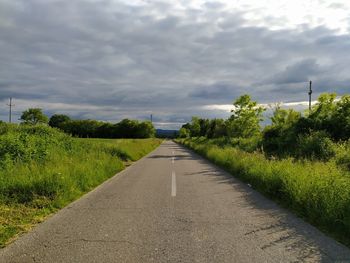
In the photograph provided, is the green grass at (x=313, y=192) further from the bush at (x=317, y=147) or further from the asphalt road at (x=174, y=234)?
the bush at (x=317, y=147)

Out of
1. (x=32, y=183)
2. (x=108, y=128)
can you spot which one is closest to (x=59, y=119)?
(x=108, y=128)

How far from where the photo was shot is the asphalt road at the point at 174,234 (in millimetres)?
5480

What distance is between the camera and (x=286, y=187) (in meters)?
10.5

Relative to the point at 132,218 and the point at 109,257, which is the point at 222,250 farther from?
the point at 132,218

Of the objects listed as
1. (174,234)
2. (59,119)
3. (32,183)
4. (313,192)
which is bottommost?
(174,234)

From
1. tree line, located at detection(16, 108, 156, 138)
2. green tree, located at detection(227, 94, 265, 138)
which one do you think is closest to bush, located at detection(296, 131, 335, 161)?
green tree, located at detection(227, 94, 265, 138)

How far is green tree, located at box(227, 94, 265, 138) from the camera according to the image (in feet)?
164

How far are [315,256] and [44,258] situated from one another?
4.05m

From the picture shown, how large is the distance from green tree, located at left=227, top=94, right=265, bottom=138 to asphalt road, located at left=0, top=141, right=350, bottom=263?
4012 cm

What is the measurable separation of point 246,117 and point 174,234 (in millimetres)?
44735

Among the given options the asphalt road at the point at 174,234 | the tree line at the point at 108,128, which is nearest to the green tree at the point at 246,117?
the asphalt road at the point at 174,234

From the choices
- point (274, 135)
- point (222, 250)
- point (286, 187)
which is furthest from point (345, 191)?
point (274, 135)

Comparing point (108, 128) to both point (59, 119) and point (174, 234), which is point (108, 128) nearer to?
point (59, 119)

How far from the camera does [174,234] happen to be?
6.70 meters
